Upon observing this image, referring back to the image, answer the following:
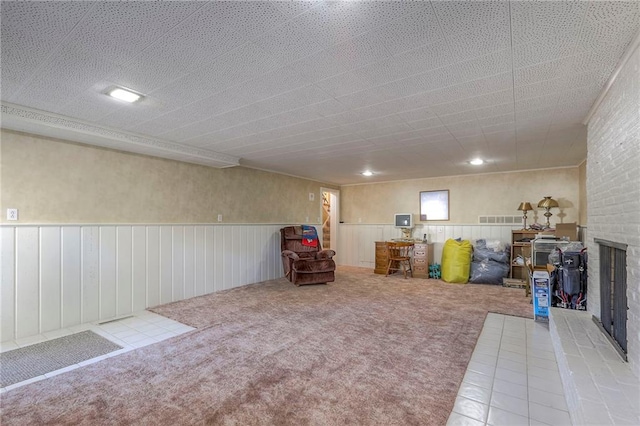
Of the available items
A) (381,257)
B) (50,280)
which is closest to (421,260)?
(381,257)

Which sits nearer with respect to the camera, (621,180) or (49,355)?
(621,180)

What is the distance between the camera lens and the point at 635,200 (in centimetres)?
174

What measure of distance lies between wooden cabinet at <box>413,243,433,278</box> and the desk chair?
144 mm

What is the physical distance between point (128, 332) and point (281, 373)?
1949 millimetres

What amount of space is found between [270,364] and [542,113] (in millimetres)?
3270

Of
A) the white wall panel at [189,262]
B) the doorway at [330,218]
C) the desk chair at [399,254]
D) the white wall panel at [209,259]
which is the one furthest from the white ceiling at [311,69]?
the doorway at [330,218]

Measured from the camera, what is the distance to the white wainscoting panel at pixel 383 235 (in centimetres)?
617

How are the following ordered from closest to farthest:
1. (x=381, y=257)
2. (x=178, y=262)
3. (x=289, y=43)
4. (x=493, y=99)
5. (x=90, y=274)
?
1. (x=289, y=43)
2. (x=493, y=99)
3. (x=90, y=274)
4. (x=178, y=262)
5. (x=381, y=257)

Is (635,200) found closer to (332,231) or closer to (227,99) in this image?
(227,99)

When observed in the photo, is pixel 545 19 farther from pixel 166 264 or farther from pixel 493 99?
pixel 166 264

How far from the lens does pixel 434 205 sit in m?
6.80

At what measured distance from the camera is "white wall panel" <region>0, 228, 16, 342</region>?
2.96 meters

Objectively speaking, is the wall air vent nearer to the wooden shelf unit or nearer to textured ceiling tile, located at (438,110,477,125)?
the wooden shelf unit

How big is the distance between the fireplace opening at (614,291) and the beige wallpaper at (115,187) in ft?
15.7
